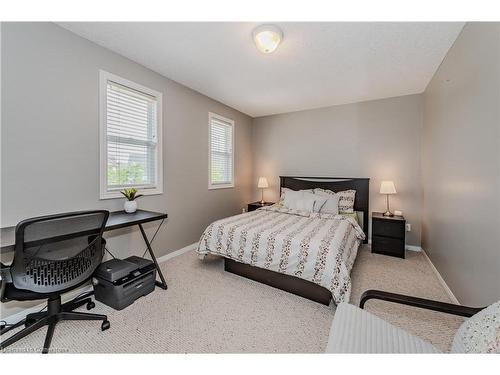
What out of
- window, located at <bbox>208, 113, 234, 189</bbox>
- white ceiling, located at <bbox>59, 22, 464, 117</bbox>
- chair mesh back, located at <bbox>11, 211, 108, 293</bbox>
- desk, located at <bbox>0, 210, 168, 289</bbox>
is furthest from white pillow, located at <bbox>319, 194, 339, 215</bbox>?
chair mesh back, located at <bbox>11, 211, 108, 293</bbox>

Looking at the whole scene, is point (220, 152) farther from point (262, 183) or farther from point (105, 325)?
point (105, 325)

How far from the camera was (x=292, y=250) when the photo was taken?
2.11 metres

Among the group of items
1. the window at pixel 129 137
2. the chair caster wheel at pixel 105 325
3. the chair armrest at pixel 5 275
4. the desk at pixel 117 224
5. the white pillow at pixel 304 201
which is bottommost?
the chair caster wheel at pixel 105 325

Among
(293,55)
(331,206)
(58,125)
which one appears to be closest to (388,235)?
(331,206)

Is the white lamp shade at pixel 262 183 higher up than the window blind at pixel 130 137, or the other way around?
the window blind at pixel 130 137

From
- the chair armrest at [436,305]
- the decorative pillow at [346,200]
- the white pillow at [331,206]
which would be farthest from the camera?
the decorative pillow at [346,200]

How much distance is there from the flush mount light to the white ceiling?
2.1 inches

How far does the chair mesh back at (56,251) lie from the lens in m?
1.27

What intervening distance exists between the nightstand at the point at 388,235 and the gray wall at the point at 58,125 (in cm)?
307

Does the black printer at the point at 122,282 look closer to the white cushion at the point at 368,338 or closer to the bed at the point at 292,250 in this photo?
the bed at the point at 292,250

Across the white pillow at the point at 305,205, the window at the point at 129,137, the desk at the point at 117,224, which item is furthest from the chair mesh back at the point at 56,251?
the white pillow at the point at 305,205

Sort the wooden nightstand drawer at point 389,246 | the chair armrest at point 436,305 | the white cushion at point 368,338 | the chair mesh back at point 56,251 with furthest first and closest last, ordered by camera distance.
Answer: the wooden nightstand drawer at point 389,246 < the chair mesh back at point 56,251 < the chair armrest at point 436,305 < the white cushion at point 368,338

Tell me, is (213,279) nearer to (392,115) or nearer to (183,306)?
(183,306)

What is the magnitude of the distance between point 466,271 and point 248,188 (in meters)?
3.58
